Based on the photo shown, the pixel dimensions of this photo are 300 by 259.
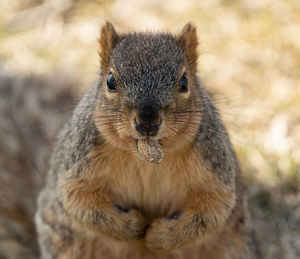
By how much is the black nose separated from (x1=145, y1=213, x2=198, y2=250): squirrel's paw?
734mm

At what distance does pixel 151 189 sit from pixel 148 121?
2.29 feet

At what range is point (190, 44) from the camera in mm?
2705

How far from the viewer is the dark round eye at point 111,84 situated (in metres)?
2.37

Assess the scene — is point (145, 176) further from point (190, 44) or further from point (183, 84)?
point (190, 44)

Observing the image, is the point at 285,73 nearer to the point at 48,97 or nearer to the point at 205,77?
the point at 205,77

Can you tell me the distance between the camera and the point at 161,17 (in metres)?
5.14

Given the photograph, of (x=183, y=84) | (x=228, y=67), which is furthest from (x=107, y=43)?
(x=228, y=67)

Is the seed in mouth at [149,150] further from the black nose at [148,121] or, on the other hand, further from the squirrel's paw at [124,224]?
the squirrel's paw at [124,224]

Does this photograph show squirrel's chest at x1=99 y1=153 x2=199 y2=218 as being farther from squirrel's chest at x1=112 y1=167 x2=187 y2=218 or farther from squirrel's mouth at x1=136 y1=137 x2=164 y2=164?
squirrel's mouth at x1=136 y1=137 x2=164 y2=164

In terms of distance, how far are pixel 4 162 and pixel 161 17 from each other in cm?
237

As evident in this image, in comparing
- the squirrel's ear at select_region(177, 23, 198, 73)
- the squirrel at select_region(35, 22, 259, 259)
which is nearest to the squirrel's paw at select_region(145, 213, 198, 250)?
the squirrel at select_region(35, 22, 259, 259)

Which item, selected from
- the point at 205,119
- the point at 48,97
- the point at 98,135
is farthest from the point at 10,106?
the point at 205,119

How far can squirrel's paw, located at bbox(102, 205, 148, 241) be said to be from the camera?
2.65 metres

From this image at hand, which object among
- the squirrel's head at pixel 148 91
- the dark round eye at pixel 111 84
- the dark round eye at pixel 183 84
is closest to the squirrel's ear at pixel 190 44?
the squirrel's head at pixel 148 91
